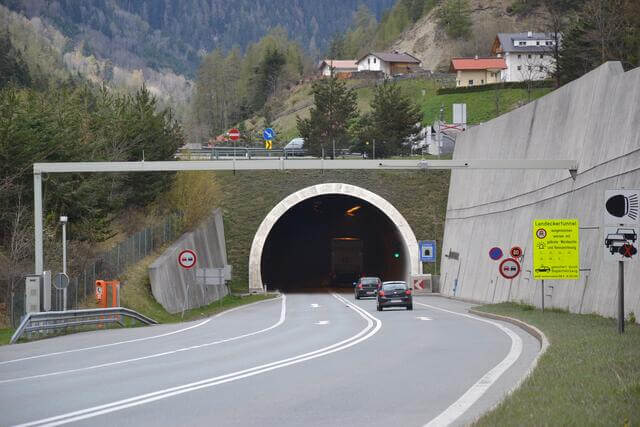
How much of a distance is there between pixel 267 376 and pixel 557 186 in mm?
23939

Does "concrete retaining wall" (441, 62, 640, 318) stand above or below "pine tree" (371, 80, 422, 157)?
below

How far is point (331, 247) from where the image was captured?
87125 mm

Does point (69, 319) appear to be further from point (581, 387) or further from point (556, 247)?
point (581, 387)

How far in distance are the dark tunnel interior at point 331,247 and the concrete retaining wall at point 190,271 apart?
14.2 metres

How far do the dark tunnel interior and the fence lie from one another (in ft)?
74.2

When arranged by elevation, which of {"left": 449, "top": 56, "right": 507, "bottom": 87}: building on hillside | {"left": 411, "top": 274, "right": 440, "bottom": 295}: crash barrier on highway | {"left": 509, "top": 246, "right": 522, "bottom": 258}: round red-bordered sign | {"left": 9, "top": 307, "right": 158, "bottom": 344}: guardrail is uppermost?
{"left": 449, "top": 56, "right": 507, "bottom": 87}: building on hillside

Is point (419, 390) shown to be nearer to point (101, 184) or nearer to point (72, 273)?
point (72, 273)

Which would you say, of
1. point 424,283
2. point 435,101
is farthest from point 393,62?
point 424,283

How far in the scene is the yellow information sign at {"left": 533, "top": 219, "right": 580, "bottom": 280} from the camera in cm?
3189

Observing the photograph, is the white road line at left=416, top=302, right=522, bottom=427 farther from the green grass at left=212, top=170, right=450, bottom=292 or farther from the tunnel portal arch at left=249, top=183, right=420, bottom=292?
the green grass at left=212, top=170, right=450, bottom=292

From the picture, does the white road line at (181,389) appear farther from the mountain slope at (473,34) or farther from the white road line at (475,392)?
the mountain slope at (473,34)

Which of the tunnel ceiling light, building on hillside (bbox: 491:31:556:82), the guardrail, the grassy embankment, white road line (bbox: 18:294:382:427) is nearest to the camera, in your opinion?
white road line (bbox: 18:294:382:427)

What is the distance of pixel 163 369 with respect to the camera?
59.0 feet

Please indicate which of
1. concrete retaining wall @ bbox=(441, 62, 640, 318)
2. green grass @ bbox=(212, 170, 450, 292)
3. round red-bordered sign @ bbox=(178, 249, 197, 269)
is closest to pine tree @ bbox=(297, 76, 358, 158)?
green grass @ bbox=(212, 170, 450, 292)
